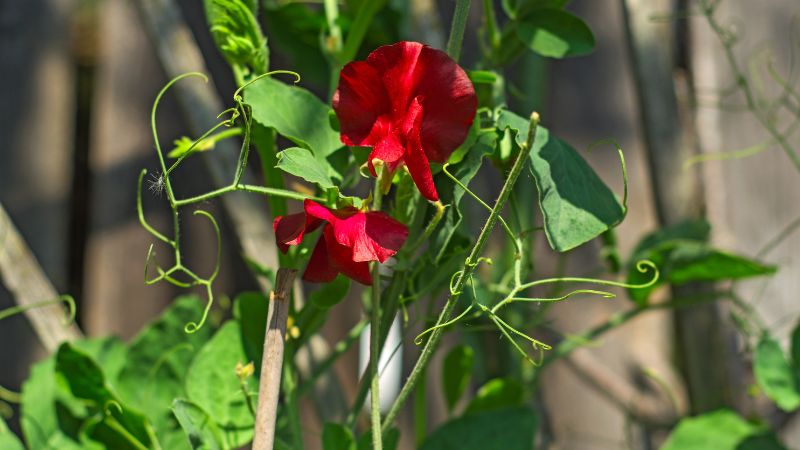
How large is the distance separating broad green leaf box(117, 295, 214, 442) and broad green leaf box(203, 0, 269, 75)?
0.23 meters

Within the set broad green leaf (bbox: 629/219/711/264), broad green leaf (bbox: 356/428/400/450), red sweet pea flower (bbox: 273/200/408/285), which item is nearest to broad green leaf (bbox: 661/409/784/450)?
broad green leaf (bbox: 629/219/711/264)

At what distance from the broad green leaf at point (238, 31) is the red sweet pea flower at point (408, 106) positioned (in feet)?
0.30

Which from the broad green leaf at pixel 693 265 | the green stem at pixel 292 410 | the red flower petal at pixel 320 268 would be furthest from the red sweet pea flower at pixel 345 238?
the broad green leaf at pixel 693 265

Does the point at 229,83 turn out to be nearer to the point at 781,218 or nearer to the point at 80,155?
the point at 80,155

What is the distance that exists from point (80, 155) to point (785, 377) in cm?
80

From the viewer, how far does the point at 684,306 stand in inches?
32.8

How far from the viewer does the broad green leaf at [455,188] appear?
0.48 m

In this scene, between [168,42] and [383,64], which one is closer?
[383,64]

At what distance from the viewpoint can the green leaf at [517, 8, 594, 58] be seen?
0.57 metres

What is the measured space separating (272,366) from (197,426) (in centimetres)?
12

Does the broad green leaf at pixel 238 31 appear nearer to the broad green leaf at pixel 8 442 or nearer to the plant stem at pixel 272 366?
the plant stem at pixel 272 366

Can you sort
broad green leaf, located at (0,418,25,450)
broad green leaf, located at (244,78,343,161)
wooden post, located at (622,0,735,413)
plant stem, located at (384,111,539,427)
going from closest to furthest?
plant stem, located at (384,111,539,427) < broad green leaf, located at (244,78,343,161) < broad green leaf, located at (0,418,25,450) < wooden post, located at (622,0,735,413)

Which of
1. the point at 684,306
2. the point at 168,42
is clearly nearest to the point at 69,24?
the point at 168,42

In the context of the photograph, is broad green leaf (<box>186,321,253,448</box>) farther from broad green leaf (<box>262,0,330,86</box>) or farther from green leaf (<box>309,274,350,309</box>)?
broad green leaf (<box>262,0,330,86</box>)
